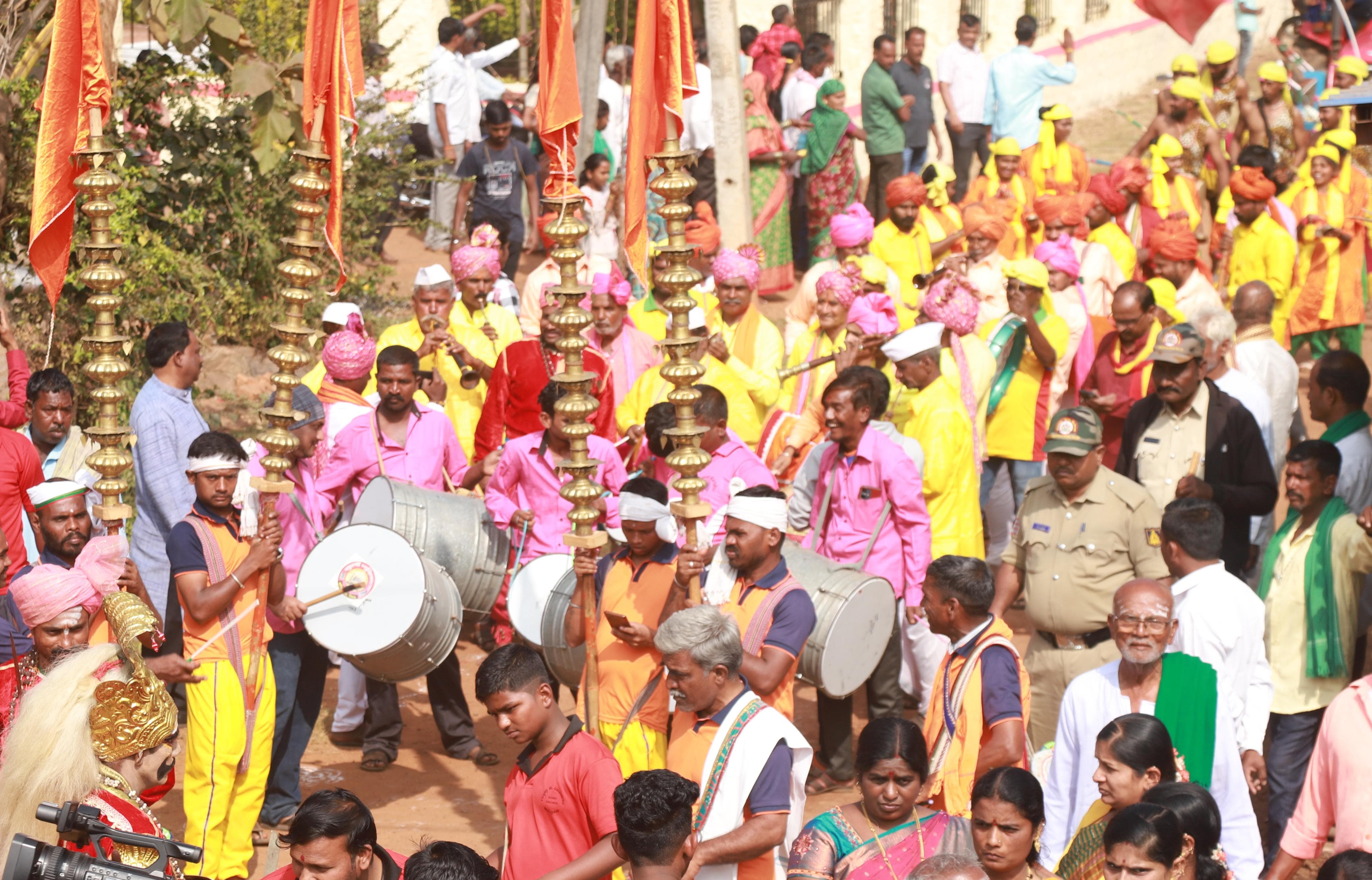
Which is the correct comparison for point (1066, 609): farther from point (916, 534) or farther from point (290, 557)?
point (290, 557)

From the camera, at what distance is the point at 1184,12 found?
24.0 ft

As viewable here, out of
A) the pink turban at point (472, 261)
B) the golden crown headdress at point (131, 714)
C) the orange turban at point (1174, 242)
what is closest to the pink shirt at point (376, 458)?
the pink turban at point (472, 261)

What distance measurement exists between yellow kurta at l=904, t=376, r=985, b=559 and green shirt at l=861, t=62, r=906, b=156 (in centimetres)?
886

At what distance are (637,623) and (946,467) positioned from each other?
2.58 meters

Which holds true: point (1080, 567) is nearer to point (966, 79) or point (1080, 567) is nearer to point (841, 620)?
point (841, 620)

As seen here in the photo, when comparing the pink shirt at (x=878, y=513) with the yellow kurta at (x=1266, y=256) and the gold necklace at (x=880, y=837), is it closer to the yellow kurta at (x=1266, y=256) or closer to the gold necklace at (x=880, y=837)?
the gold necklace at (x=880, y=837)

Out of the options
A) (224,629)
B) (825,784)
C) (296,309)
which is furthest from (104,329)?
(825,784)

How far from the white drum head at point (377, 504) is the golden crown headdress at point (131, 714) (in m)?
2.73

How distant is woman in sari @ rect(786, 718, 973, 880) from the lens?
467 centimetres

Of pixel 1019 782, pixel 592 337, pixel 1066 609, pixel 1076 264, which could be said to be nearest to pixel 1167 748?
pixel 1019 782

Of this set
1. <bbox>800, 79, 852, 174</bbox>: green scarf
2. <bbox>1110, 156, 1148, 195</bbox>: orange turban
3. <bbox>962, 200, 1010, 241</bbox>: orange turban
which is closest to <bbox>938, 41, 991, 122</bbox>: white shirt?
<bbox>800, 79, 852, 174</bbox>: green scarf

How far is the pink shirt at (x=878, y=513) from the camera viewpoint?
7.44m

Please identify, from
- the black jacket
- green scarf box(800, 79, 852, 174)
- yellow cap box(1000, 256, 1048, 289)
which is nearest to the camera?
the black jacket

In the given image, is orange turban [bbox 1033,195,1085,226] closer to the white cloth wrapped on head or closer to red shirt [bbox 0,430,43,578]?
the white cloth wrapped on head
